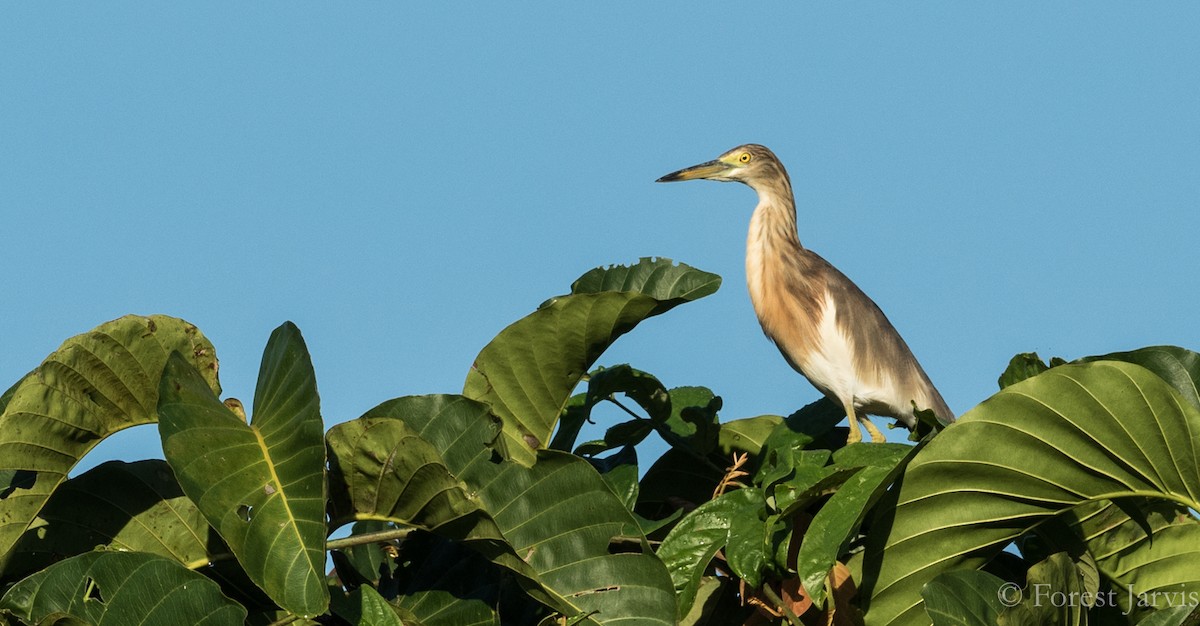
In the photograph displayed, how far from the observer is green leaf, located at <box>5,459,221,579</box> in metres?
2.72

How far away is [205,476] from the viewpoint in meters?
2.23

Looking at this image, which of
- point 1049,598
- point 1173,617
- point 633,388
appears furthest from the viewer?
point 633,388

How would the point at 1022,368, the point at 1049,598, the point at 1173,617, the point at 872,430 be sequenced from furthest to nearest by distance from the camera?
the point at 872,430 → the point at 1022,368 → the point at 1049,598 → the point at 1173,617

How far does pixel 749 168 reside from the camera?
250 inches

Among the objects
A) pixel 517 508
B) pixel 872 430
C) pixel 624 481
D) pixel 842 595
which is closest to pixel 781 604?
pixel 842 595

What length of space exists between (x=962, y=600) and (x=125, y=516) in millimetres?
1799

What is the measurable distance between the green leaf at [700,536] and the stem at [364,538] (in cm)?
57

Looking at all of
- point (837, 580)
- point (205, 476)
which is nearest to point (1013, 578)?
point (837, 580)

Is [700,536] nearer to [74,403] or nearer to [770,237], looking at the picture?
[74,403]

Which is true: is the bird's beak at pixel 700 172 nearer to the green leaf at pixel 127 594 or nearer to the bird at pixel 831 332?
the bird at pixel 831 332

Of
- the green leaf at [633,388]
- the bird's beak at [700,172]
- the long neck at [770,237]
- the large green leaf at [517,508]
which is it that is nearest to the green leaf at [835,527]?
the large green leaf at [517,508]

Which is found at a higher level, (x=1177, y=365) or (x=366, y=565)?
(x=1177, y=365)

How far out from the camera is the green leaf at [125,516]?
8.91ft

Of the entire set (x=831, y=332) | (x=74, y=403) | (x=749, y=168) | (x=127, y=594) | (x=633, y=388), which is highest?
(x=749, y=168)
